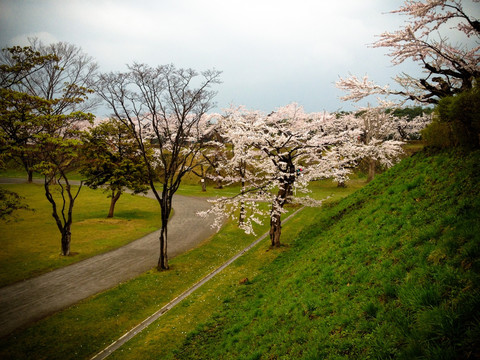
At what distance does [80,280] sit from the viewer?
17.5 meters

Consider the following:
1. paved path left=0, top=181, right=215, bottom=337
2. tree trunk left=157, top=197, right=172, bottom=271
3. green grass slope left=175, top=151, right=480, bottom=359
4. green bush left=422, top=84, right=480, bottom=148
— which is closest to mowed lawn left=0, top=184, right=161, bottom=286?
paved path left=0, top=181, right=215, bottom=337

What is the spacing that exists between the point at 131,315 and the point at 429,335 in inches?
554

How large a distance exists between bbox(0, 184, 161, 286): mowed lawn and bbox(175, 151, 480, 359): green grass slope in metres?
16.1

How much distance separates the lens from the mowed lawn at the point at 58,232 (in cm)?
1959

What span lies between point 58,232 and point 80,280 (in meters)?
13.1

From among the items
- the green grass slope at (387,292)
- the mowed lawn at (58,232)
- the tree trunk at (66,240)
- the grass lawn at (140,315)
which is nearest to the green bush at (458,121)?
the green grass slope at (387,292)

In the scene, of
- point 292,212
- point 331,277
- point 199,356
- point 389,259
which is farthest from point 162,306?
point 292,212

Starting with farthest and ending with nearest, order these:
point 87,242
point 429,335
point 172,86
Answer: point 87,242, point 172,86, point 429,335

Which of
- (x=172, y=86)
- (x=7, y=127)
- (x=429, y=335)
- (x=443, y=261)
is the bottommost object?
(x=429, y=335)

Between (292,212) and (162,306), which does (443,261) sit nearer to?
(162,306)

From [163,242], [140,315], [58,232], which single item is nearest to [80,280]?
[163,242]

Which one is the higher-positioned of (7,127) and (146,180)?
(7,127)

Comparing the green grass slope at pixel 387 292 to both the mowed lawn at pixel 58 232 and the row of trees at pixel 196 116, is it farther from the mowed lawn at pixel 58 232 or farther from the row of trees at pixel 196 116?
the mowed lawn at pixel 58 232

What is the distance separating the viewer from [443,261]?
213 inches
